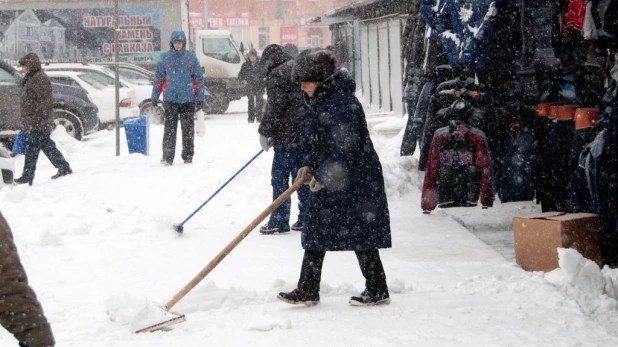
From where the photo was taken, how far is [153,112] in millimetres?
22797

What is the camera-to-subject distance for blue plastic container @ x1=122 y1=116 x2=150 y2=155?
592 inches

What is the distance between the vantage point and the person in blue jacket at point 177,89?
13.5 m

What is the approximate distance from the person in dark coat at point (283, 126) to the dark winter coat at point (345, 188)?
269 cm

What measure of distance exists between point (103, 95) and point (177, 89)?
6.93 metres

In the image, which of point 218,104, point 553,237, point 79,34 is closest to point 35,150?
point 553,237

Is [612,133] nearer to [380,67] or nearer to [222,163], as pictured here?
[222,163]

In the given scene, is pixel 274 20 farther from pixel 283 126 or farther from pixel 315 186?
pixel 315 186

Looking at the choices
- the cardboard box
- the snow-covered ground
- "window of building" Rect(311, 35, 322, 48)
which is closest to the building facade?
"window of building" Rect(311, 35, 322, 48)

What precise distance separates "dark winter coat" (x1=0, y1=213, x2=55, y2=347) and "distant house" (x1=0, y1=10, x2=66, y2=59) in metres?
25.1

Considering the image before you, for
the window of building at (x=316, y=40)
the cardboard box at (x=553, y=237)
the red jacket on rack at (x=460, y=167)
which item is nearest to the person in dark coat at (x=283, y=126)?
the red jacket on rack at (x=460, y=167)

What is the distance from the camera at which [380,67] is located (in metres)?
23.3

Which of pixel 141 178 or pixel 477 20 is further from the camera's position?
pixel 141 178

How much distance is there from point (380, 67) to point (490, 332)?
18435mm

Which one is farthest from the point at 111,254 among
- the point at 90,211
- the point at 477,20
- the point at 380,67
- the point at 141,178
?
the point at 380,67
